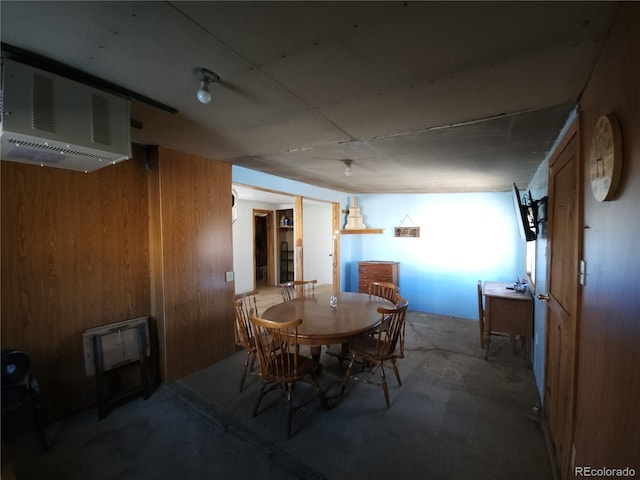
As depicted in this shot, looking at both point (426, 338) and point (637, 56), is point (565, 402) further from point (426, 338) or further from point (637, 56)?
point (426, 338)

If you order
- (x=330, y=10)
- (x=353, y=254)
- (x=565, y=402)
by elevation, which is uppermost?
(x=330, y=10)

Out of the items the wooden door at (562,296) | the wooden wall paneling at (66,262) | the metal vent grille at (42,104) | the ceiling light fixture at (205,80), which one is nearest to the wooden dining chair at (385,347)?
the wooden door at (562,296)

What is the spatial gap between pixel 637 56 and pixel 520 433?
2.35 m

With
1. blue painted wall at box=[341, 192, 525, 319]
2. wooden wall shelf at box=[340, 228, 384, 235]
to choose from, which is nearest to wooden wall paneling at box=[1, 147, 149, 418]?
wooden wall shelf at box=[340, 228, 384, 235]

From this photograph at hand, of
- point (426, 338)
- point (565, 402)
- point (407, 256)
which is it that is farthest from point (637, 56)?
point (407, 256)

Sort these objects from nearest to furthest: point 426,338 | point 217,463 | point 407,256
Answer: point 217,463 < point 426,338 < point 407,256

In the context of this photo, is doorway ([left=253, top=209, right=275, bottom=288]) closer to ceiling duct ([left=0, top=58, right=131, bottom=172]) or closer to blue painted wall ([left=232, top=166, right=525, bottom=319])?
blue painted wall ([left=232, top=166, right=525, bottom=319])

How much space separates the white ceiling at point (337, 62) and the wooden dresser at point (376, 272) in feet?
9.90

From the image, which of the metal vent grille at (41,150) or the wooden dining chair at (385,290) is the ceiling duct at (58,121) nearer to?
the metal vent grille at (41,150)

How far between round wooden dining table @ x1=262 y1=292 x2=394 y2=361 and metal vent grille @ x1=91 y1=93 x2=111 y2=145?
1752 mm

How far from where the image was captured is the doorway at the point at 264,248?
7.54 meters

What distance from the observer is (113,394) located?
2.43m

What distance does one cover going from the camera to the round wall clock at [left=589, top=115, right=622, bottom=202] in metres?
0.90

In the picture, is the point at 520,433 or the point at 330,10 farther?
the point at 520,433
